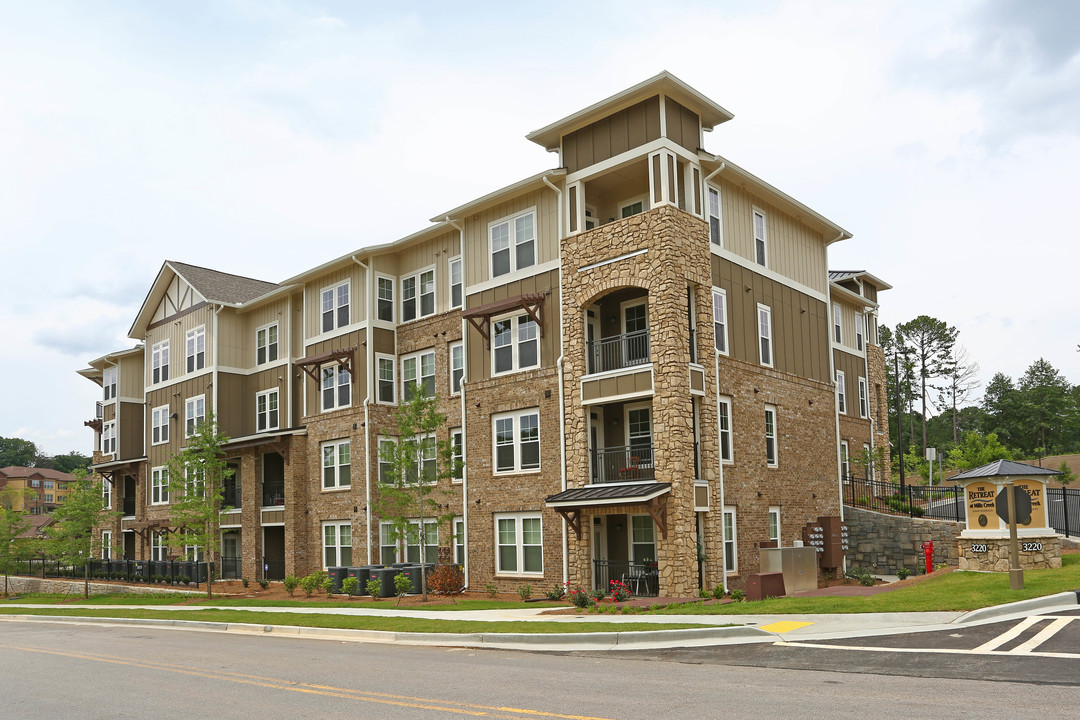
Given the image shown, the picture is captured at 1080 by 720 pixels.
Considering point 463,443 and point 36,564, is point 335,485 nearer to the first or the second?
point 463,443

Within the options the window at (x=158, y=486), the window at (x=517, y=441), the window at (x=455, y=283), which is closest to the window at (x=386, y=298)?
the window at (x=455, y=283)

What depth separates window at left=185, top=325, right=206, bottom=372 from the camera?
41.8m

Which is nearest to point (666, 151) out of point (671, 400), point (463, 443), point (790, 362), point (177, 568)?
point (671, 400)

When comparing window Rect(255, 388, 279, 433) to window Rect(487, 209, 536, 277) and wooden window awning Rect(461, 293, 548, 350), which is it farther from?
window Rect(487, 209, 536, 277)

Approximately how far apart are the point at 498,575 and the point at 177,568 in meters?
18.0

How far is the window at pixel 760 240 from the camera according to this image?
29.0 metres

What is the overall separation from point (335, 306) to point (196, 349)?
37.3 ft

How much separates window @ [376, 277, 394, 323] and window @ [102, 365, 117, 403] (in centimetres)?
2555

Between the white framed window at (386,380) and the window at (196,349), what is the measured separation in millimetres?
12939

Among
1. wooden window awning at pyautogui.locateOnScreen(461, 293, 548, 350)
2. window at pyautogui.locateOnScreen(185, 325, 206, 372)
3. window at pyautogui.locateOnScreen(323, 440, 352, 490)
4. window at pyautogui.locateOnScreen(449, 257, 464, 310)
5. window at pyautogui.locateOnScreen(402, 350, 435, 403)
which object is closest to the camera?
wooden window awning at pyautogui.locateOnScreen(461, 293, 548, 350)

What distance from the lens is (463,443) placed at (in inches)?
1145

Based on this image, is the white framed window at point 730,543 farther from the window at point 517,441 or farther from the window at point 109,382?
the window at point 109,382

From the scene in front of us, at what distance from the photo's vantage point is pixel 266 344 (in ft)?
131

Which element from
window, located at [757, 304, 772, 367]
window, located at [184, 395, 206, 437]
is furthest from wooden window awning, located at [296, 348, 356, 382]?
window, located at [757, 304, 772, 367]
